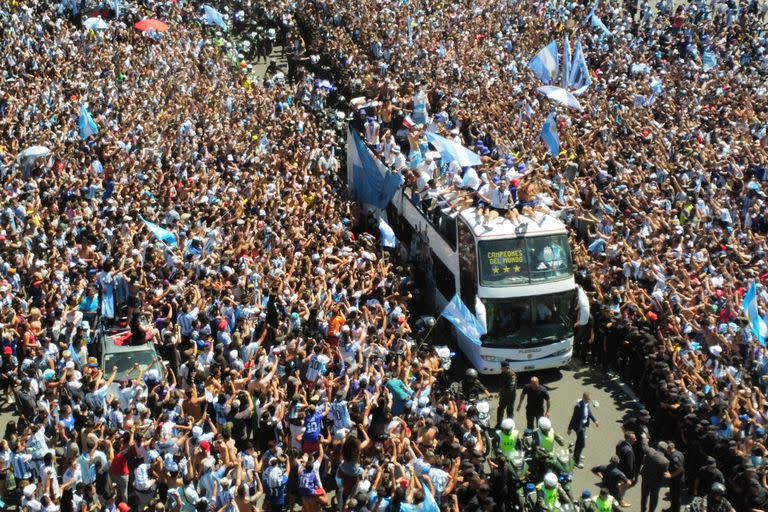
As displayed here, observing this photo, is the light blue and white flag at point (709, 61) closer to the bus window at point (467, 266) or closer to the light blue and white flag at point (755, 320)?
the bus window at point (467, 266)

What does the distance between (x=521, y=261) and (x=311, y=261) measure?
3.84m

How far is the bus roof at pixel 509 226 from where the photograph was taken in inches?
714

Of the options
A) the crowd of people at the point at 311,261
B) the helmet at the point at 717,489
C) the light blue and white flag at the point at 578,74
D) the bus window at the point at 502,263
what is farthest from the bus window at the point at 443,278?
the light blue and white flag at the point at 578,74

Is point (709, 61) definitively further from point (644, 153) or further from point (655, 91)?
point (644, 153)

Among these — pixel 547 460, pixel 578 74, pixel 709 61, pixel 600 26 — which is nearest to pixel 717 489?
pixel 547 460

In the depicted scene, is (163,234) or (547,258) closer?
(547,258)

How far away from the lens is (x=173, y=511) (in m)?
12.6

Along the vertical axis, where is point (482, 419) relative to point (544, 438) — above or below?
below

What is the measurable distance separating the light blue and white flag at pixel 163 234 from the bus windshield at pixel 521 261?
5354 millimetres

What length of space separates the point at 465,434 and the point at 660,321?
5.33 m

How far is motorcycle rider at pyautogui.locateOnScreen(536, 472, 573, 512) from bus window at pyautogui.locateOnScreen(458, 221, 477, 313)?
5.41 meters

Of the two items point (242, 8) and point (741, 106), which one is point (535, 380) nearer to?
point (741, 106)

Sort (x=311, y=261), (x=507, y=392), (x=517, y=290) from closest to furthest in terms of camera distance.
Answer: (x=507, y=392) → (x=517, y=290) → (x=311, y=261)

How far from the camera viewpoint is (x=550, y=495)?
1278 centimetres
